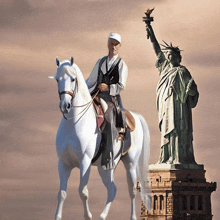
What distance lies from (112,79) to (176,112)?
737 inches

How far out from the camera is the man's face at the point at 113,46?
15344 mm

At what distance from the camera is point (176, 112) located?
3359 centimetres

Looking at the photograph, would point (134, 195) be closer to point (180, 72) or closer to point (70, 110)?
point (70, 110)

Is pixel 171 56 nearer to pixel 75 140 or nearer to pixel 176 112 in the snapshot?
pixel 176 112

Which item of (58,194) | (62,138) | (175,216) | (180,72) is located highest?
(180,72)

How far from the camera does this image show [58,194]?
13836 mm

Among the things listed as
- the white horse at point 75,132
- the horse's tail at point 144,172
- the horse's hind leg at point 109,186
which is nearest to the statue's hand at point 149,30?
the horse's tail at point 144,172

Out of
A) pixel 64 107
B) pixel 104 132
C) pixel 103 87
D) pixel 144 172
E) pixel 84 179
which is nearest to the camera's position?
pixel 64 107

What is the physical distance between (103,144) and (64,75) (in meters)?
2.09

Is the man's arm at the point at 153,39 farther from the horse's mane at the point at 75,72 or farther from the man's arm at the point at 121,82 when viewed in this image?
the horse's mane at the point at 75,72

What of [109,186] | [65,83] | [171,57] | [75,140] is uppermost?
[171,57]

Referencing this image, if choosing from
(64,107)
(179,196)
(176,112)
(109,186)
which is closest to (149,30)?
(176,112)

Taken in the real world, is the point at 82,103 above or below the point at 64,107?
above

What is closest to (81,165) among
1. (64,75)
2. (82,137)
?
(82,137)
